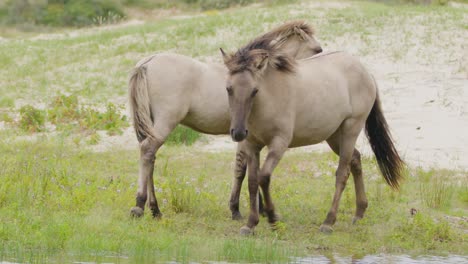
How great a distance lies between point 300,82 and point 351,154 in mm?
1078

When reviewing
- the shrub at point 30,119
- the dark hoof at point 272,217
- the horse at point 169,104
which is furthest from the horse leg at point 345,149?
the shrub at point 30,119

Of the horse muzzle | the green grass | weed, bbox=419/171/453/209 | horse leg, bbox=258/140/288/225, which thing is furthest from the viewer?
weed, bbox=419/171/453/209

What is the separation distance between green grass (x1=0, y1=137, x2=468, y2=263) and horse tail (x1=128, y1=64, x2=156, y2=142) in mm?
845

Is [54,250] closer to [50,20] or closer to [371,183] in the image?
[371,183]

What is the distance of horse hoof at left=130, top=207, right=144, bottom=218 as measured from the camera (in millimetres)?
8758

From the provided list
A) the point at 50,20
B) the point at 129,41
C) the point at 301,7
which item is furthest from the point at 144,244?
the point at 50,20

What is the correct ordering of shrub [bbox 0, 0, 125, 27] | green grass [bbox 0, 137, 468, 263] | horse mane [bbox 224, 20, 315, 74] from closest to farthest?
green grass [bbox 0, 137, 468, 263] < horse mane [bbox 224, 20, 315, 74] < shrub [bbox 0, 0, 125, 27]

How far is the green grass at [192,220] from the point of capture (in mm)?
7371

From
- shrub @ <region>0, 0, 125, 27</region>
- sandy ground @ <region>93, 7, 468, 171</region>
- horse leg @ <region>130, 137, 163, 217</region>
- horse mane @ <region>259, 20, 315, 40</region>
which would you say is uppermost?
horse mane @ <region>259, 20, 315, 40</region>

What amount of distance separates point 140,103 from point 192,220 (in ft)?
4.42

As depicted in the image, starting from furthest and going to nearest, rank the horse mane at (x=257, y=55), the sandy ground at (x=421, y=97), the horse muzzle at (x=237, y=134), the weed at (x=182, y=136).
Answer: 1. the weed at (x=182, y=136)
2. the sandy ground at (x=421, y=97)
3. the horse mane at (x=257, y=55)
4. the horse muzzle at (x=237, y=134)

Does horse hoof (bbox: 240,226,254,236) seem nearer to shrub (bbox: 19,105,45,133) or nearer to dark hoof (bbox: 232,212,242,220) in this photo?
dark hoof (bbox: 232,212,242,220)

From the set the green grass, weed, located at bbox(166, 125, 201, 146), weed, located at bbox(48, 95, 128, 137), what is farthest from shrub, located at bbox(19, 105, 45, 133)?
the green grass

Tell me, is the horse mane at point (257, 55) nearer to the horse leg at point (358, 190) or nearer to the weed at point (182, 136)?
the horse leg at point (358, 190)
